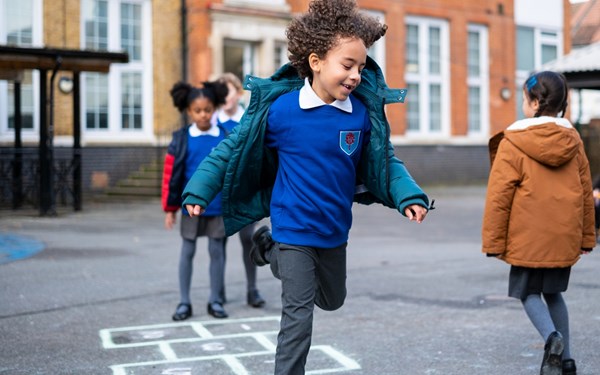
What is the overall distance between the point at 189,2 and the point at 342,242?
731 inches

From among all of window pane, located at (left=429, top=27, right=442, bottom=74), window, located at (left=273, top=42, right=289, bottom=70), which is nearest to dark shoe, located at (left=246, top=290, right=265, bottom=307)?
window, located at (left=273, top=42, right=289, bottom=70)

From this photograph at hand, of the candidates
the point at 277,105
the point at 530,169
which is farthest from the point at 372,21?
the point at 530,169

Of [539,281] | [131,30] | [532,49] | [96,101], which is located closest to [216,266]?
[539,281]

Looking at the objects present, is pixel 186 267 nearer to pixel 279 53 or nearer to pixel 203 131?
pixel 203 131

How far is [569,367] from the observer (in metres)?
5.00

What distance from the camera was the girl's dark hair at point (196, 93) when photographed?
23.3 ft

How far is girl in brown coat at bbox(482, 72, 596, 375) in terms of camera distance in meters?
5.04

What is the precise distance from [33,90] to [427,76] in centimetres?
1237

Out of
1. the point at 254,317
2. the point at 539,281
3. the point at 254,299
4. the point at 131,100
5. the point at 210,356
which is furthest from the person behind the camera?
the point at 131,100

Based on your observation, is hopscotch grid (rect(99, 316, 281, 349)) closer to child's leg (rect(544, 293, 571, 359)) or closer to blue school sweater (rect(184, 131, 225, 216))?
blue school sweater (rect(184, 131, 225, 216))

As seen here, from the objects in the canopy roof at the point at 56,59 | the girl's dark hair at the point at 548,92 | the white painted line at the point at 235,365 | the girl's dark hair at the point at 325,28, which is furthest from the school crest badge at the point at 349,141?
the canopy roof at the point at 56,59

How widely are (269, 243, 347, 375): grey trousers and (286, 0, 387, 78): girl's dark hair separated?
90 centimetres

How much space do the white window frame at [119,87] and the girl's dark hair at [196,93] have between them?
14078mm

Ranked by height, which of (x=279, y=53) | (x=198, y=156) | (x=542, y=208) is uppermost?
(x=279, y=53)
